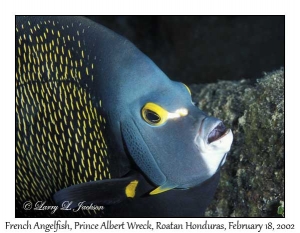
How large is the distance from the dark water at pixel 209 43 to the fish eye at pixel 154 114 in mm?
4121

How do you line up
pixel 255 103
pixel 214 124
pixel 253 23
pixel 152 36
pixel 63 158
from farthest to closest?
pixel 152 36 → pixel 253 23 → pixel 255 103 → pixel 63 158 → pixel 214 124

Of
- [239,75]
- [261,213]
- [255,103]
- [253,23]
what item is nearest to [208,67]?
[239,75]

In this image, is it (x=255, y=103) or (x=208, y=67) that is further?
(x=208, y=67)

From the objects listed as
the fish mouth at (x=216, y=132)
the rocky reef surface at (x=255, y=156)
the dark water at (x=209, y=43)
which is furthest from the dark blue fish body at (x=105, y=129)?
the dark water at (x=209, y=43)

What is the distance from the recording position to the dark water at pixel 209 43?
5621mm

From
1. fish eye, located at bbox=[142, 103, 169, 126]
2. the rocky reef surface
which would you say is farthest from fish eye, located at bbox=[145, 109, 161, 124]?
the rocky reef surface

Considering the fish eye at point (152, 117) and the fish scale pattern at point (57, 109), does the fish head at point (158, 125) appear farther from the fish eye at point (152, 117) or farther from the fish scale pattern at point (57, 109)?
the fish scale pattern at point (57, 109)

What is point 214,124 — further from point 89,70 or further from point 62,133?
point 62,133

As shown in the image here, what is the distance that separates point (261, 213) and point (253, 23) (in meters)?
4.16

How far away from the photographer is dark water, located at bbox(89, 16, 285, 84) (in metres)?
5.62

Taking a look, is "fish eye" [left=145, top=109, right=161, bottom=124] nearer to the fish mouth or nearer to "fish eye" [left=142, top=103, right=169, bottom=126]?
"fish eye" [left=142, top=103, right=169, bottom=126]

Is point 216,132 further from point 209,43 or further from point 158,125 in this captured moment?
point 209,43

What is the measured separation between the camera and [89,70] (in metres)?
1.92
